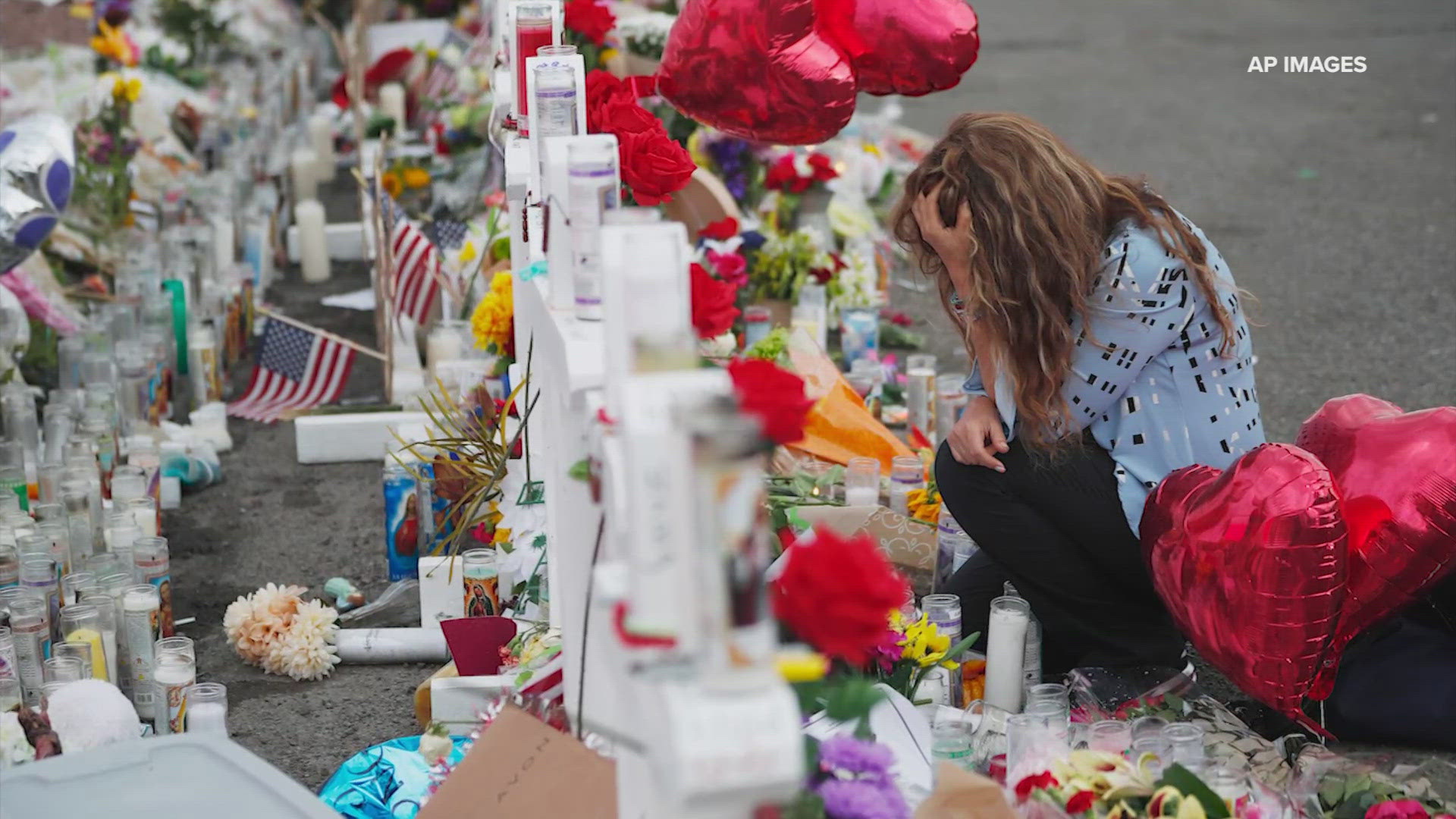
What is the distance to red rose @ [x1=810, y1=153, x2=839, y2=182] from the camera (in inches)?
212

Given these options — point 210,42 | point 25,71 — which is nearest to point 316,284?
point 25,71

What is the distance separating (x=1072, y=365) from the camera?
285 cm

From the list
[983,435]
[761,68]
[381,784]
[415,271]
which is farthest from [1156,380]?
[415,271]

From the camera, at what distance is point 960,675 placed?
294 cm

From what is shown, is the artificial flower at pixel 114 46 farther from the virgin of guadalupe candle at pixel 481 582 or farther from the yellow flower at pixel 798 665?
the yellow flower at pixel 798 665

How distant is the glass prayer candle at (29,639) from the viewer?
2.84m

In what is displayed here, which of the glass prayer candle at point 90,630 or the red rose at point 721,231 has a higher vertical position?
the red rose at point 721,231

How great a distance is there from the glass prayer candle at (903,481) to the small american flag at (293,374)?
1844 mm

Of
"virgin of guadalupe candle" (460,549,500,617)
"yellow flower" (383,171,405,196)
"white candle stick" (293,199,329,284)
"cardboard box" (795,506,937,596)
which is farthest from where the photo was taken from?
"white candle stick" (293,199,329,284)

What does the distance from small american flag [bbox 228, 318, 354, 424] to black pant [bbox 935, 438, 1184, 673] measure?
2221 mm

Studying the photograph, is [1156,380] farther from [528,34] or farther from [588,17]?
[588,17]

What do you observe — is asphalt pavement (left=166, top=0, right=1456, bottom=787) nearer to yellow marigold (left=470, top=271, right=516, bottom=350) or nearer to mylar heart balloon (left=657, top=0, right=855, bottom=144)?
yellow marigold (left=470, top=271, right=516, bottom=350)

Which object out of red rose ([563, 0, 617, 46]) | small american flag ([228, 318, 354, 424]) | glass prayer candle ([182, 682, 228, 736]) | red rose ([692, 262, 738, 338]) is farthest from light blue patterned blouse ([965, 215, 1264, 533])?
small american flag ([228, 318, 354, 424])

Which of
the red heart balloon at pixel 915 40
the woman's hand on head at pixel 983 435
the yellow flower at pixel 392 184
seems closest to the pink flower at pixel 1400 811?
the woman's hand on head at pixel 983 435
